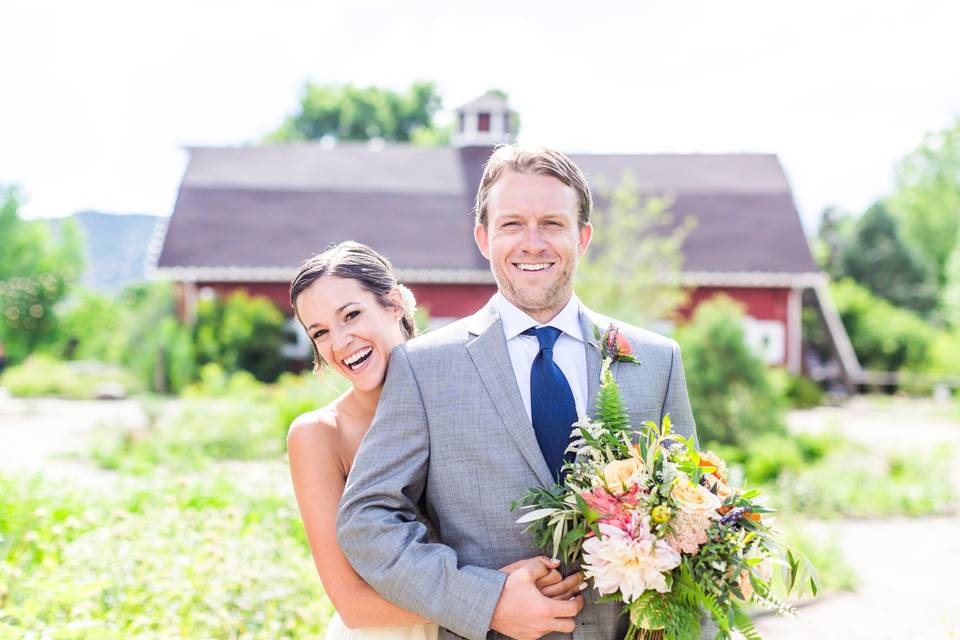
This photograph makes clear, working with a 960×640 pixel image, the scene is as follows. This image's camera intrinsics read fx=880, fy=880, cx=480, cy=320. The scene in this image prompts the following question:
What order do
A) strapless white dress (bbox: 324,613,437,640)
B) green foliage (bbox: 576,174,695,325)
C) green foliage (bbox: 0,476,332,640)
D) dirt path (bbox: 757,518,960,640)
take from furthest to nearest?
green foliage (bbox: 576,174,695,325)
dirt path (bbox: 757,518,960,640)
green foliage (bbox: 0,476,332,640)
strapless white dress (bbox: 324,613,437,640)

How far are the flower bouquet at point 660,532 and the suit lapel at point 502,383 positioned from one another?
12 centimetres

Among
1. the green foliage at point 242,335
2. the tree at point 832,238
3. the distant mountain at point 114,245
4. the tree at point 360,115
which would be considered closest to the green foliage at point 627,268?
the green foliage at point 242,335

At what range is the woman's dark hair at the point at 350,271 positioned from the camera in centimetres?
301

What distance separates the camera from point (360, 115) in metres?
44.3

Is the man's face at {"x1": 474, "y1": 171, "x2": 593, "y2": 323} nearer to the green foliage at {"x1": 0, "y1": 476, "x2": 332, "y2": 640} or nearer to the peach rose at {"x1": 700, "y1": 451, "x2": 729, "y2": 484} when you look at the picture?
the peach rose at {"x1": 700, "y1": 451, "x2": 729, "y2": 484}

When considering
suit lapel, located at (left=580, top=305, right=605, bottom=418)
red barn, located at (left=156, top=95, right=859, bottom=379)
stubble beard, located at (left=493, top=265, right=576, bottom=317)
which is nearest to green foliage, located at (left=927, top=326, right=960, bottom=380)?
red barn, located at (left=156, top=95, right=859, bottom=379)

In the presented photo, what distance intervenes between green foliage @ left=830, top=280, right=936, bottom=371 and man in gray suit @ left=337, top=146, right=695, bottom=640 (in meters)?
27.3

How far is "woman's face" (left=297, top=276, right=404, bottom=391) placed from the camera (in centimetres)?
294

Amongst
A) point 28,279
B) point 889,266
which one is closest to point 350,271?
point 28,279

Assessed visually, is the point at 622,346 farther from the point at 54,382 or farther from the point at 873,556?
the point at 54,382

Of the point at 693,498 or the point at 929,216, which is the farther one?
the point at 929,216

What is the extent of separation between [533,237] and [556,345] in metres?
0.37

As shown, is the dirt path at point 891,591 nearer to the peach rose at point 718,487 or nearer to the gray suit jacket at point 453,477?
the peach rose at point 718,487

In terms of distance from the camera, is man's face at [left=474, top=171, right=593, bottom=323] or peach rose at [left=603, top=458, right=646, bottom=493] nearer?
peach rose at [left=603, top=458, right=646, bottom=493]
